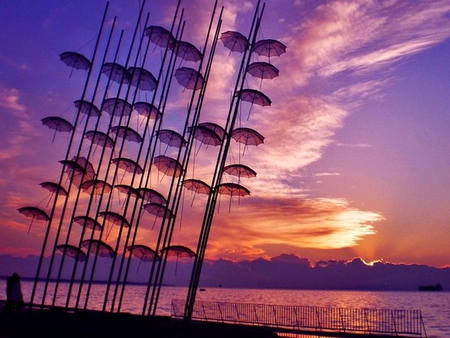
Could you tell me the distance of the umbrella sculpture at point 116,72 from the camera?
3644 cm

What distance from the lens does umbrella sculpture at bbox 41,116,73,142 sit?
36.0m

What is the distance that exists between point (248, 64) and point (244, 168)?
6.32 m

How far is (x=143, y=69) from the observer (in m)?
35.4

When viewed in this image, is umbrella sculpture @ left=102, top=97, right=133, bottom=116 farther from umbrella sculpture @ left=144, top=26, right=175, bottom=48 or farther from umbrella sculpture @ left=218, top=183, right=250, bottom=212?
umbrella sculpture @ left=218, top=183, right=250, bottom=212

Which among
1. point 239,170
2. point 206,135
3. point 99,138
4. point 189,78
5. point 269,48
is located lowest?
point 239,170

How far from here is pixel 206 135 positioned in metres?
31.4

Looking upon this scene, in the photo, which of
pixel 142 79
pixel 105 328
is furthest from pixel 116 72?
pixel 105 328

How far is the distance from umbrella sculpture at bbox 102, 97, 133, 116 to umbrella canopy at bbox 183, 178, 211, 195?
764 centimetres

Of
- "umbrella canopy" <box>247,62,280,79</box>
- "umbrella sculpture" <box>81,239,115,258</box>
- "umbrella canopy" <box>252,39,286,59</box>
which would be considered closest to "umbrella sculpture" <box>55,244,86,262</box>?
"umbrella sculpture" <box>81,239,115,258</box>

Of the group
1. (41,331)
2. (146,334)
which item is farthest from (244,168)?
(41,331)

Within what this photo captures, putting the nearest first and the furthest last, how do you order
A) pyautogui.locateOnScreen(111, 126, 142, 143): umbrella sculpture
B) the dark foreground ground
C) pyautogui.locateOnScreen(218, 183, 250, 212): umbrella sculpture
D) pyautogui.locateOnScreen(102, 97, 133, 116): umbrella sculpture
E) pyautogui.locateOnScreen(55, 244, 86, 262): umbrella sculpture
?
1. the dark foreground ground
2. pyautogui.locateOnScreen(218, 183, 250, 212): umbrella sculpture
3. pyautogui.locateOnScreen(55, 244, 86, 262): umbrella sculpture
4. pyautogui.locateOnScreen(111, 126, 142, 143): umbrella sculpture
5. pyautogui.locateOnScreen(102, 97, 133, 116): umbrella sculpture

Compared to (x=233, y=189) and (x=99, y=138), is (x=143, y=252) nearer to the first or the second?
(x=233, y=189)

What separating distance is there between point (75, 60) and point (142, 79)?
5009 mm

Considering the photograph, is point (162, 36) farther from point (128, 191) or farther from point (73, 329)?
point (73, 329)
